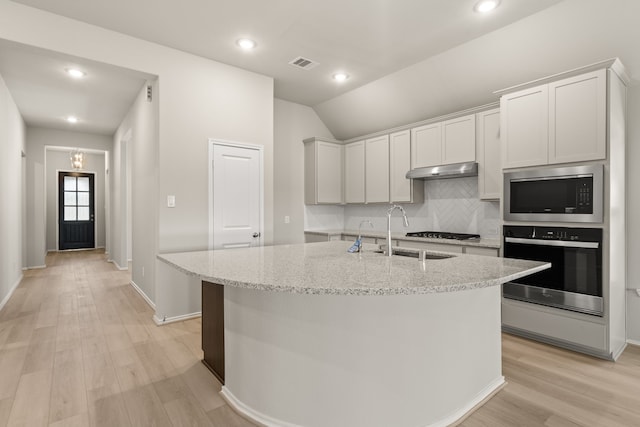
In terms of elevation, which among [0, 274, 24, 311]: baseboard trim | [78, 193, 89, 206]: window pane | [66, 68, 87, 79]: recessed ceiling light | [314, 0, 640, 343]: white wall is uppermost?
[66, 68, 87, 79]: recessed ceiling light

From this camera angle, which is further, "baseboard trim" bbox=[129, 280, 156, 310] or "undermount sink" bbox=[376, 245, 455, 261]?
"baseboard trim" bbox=[129, 280, 156, 310]

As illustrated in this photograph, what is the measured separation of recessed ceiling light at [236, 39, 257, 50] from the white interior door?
3.58 feet

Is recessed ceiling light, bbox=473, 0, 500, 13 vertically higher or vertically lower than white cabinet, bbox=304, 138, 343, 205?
higher

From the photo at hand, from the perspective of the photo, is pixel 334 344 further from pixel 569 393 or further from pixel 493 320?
pixel 569 393

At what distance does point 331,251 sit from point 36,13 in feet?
10.6

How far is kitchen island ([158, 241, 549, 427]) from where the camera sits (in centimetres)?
168

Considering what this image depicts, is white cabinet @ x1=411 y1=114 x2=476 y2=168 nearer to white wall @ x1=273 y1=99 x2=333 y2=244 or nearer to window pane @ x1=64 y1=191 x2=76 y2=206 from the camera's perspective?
white wall @ x1=273 y1=99 x2=333 y2=244

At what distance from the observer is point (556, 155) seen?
288 cm

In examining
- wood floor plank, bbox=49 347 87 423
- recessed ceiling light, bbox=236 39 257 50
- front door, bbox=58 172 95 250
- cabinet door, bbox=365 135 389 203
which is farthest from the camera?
front door, bbox=58 172 95 250

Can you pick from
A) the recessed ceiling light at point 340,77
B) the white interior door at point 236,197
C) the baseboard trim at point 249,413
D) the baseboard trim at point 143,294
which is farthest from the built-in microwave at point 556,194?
the baseboard trim at point 143,294

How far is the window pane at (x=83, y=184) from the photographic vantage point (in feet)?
31.1

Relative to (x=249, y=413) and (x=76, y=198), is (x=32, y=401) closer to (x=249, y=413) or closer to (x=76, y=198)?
(x=249, y=413)

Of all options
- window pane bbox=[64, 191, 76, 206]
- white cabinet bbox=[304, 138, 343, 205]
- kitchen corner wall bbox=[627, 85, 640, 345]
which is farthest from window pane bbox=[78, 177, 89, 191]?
kitchen corner wall bbox=[627, 85, 640, 345]

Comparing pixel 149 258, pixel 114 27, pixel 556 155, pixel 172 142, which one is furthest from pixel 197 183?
pixel 556 155
